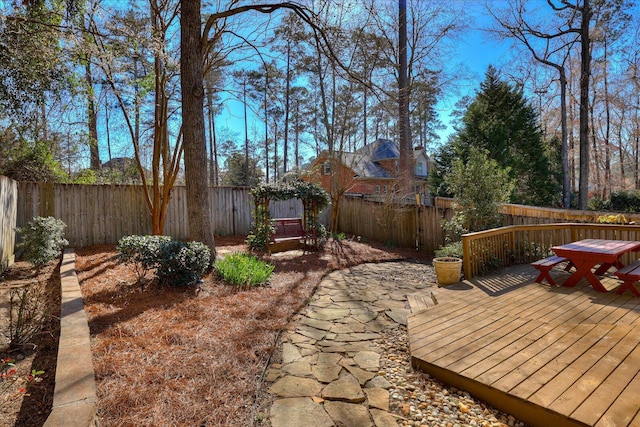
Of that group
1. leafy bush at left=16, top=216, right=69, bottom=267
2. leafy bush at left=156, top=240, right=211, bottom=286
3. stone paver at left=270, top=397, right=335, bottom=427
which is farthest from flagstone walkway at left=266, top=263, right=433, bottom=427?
leafy bush at left=16, top=216, right=69, bottom=267

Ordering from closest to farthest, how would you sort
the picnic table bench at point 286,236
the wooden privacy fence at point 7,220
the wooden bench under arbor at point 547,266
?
the wooden bench under arbor at point 547,266 < the wooden privacy fence at point 7,220 < the picnic table bench at point 286,236

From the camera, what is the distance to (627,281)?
3676 mm

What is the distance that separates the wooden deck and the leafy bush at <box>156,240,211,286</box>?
9.40 ft

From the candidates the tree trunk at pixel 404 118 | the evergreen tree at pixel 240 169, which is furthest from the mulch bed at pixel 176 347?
the evergreen tree at pixel 240 169

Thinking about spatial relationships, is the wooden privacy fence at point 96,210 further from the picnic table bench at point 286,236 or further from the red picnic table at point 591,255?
the red picnic table at point 591,255

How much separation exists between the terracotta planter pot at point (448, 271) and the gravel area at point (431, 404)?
251 centimetres

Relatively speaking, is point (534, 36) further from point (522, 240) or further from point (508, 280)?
point (508, 280)

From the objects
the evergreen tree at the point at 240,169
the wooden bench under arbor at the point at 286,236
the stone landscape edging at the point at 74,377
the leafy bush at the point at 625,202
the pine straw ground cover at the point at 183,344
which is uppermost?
the evergreen tree at the point at 240,169

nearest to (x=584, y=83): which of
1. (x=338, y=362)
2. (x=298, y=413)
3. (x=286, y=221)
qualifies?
(x=286, y=221)

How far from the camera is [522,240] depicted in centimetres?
607

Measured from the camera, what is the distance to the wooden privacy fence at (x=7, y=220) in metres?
5.30

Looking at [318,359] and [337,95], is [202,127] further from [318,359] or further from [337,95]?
[337,95]

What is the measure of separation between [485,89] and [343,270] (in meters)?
15.7

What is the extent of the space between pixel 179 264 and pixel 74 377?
237 cm
